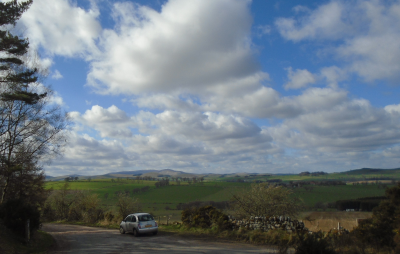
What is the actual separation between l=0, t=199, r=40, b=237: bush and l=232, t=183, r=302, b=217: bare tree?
13197 mm

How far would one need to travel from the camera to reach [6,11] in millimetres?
16609

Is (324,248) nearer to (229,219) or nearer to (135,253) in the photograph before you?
(135,253)

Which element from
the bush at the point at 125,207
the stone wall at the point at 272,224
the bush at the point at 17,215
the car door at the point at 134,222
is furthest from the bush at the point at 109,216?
the stone wall at the point at 272,224

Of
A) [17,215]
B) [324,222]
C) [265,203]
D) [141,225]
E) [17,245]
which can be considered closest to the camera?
[17,245]

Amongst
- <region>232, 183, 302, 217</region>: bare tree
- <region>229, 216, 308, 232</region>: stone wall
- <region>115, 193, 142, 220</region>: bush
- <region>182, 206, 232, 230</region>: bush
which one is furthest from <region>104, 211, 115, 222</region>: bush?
<region>229, 216, 308, 232</region>: stone wall

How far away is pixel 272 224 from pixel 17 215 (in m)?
14.1

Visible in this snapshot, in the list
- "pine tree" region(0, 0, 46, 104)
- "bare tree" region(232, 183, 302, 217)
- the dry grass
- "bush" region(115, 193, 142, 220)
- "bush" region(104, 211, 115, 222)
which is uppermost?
"pine tree" region(0, 0, 46, 104)

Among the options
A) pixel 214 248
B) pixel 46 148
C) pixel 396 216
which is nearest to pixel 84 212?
pixel 46 148

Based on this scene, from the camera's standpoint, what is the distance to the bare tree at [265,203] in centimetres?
2009

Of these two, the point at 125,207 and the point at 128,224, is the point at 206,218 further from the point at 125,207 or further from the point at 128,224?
the point at 125,207

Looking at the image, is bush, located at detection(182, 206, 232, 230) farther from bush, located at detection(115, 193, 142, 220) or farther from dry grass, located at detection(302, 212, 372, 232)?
bush, located at detection(115, 193, 142, 220)

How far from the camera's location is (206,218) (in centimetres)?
1919

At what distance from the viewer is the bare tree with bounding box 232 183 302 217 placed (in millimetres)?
20094

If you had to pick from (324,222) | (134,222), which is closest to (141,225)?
(134,222)
